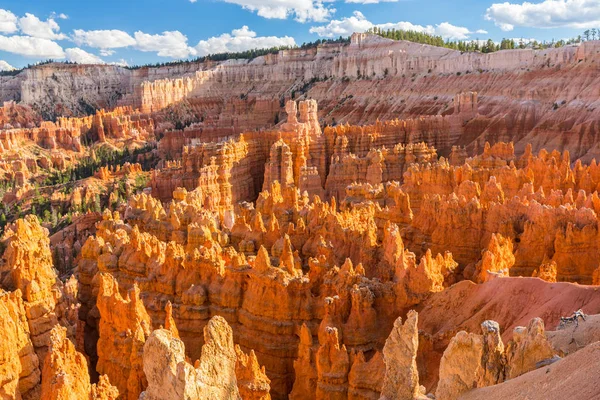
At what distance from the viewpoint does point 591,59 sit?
4459 cm

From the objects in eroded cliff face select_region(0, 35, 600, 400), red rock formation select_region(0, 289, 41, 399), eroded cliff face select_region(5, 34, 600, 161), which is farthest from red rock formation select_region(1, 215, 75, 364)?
eroded cliff face select_region(5, 34, 600, 161)

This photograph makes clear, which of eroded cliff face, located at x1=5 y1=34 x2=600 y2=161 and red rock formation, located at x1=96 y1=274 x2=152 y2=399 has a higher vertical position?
eroded cliff face, located at x1=5 y1=34 x2=600 y2=161

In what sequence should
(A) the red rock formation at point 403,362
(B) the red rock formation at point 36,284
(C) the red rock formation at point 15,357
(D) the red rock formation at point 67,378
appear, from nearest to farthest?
(A) the red rock formation at point 403,362 → (D) the red rock formation at point 67,378 → (C) the red rock formation at point 15,357 → (B) the red rock formation at point 36,284

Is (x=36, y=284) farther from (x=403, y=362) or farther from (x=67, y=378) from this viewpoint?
(x=403, y=362)

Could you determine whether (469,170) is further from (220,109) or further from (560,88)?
(220,109)

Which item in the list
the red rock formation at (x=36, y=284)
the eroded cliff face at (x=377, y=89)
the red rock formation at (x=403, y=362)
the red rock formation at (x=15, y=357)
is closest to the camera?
the red rock formation at (x=403, y=362)

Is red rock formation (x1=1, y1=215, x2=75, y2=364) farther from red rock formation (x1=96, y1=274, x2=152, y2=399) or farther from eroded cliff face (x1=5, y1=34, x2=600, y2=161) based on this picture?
eroded cliff face (x1=5, y1=34, x2=600, y2=161)

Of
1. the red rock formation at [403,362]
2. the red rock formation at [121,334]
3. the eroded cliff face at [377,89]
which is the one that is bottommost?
the red rock formation at [121,334]

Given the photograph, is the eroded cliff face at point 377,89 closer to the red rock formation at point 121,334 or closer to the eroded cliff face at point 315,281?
the eroded cliff face at point 315,281

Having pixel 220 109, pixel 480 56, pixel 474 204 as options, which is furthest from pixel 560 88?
pixel 220 109

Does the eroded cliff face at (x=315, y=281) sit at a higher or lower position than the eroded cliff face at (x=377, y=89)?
lower

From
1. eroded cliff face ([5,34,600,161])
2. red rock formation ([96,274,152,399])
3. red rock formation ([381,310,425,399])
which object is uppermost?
eroded cliff face ([5,34,600,161])

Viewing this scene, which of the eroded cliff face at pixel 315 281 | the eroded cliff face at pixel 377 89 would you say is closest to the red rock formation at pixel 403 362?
the eroded cliff face at pixel 315 281

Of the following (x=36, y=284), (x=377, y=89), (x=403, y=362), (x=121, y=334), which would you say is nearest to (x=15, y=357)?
(x=121, y=334)
